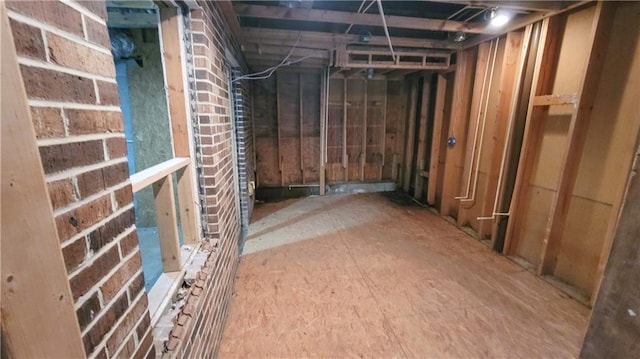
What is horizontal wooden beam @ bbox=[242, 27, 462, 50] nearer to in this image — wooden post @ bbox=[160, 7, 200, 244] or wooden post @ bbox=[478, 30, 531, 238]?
wooden post @ bbox=[478, 30, 531, 238]

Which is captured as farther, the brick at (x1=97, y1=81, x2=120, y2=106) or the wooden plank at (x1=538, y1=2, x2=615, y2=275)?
the wooden plank at (x1=538, y1=2, x2=615, y2=275)

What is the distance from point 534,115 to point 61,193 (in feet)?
10.6

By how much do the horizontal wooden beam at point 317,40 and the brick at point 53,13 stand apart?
2468 mm

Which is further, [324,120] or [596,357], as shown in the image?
[324,120]

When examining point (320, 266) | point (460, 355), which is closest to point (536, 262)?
point (460, 355)

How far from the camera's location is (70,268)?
1.77 ft

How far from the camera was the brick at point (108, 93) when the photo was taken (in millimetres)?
643

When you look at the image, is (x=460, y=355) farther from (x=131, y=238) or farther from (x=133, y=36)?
(x=133, y=36)

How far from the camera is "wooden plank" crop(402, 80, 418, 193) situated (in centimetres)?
Result: 474

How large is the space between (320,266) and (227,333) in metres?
1.04

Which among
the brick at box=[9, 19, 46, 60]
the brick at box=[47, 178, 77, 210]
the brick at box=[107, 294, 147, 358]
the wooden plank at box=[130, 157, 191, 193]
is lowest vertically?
the brick at box=[107, 294, 147, 358]

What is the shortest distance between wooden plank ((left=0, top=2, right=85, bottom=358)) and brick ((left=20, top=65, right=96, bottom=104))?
41mm

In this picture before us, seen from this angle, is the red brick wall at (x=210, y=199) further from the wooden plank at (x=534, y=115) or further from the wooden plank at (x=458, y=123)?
the wooden plank at (x=458, y=123)

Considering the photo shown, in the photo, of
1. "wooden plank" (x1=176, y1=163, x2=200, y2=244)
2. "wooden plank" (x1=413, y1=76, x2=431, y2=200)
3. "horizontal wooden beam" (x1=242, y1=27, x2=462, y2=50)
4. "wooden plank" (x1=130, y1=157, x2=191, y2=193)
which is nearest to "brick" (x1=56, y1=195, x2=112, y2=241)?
"wooden plank" (x1=130, y1=157, x2=191, y2=193)
